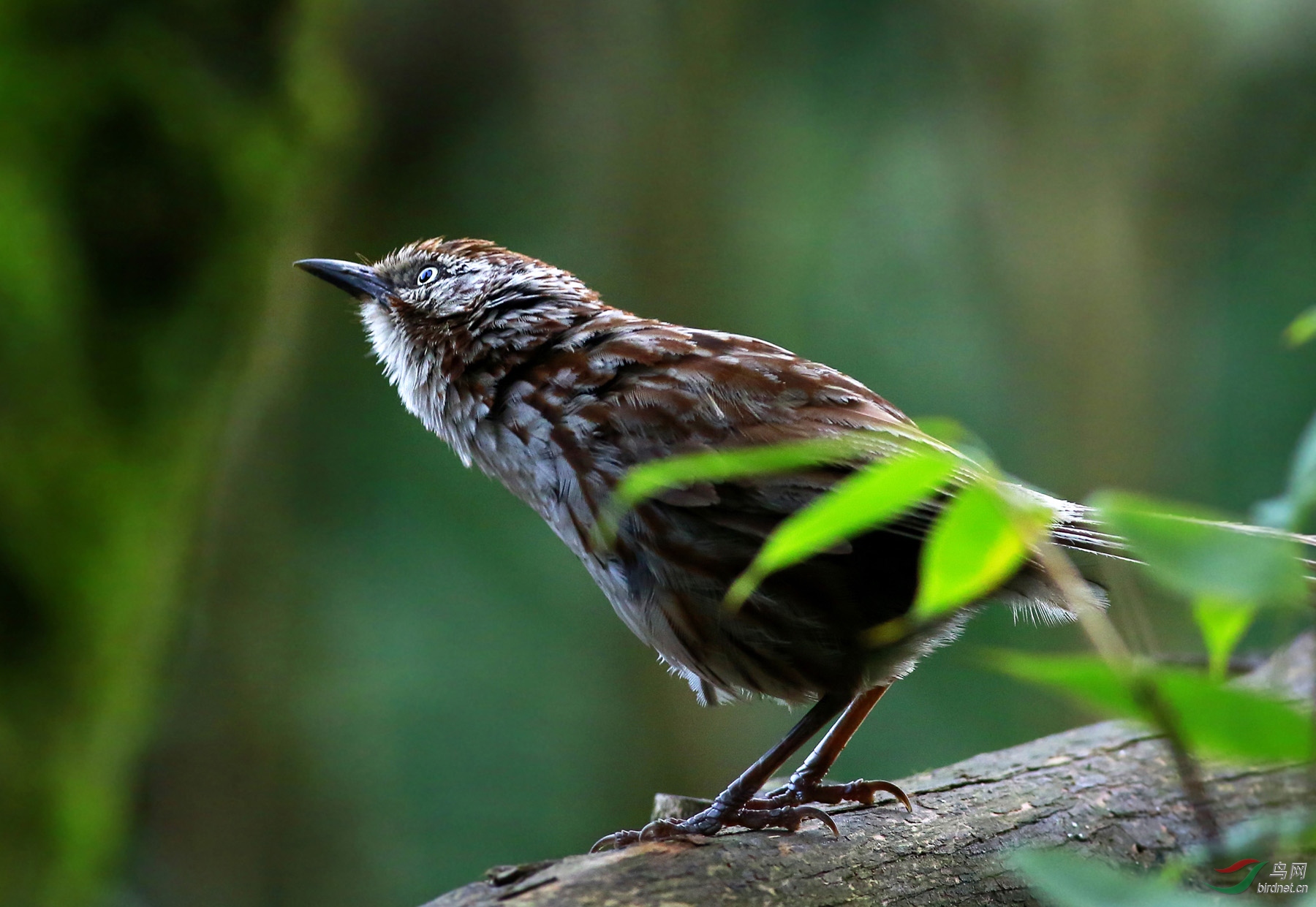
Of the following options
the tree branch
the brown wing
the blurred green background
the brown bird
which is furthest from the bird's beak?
the tree branch

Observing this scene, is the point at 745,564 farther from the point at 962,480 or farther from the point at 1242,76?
the point at 1242,76

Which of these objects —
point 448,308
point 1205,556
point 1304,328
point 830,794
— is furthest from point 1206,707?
point 448,308

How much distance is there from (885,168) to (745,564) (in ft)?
25.1

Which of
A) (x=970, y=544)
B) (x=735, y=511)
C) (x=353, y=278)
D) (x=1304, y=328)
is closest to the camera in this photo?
(x=970, y=544)

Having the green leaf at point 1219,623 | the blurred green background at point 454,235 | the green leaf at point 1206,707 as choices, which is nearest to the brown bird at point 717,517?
the green leaf at point 1219,623

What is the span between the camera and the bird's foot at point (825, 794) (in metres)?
2.98

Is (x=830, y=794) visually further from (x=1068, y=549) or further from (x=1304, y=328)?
(x=1304, y=328)

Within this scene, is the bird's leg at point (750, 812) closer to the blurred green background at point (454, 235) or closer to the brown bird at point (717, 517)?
the brown bird at point (717, 517)

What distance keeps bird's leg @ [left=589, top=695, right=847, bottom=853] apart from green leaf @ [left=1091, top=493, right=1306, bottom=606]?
1882 millimetres

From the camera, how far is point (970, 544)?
989 millimetres

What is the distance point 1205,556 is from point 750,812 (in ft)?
6.97

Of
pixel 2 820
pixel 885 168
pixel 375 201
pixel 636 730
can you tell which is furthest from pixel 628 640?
pixel 885 168

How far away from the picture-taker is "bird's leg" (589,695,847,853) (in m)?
2.69

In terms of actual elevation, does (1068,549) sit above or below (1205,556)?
below
